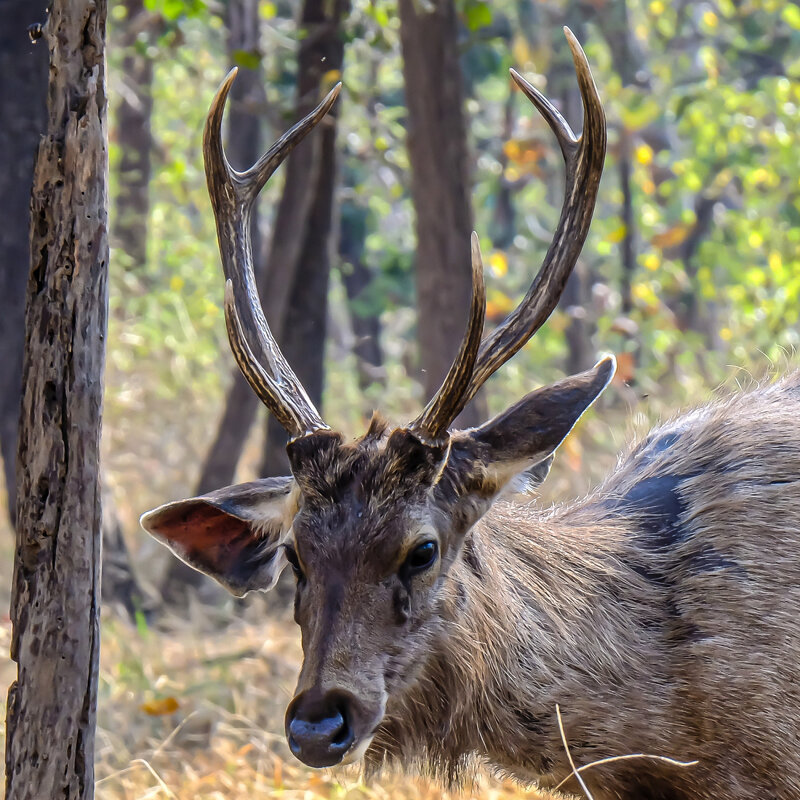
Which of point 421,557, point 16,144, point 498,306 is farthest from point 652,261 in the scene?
point 421,557

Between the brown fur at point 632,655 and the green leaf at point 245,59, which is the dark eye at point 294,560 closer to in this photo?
the brown fur at point 632,655

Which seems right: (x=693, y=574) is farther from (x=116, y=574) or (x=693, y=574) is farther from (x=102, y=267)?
(x=116, y=574)

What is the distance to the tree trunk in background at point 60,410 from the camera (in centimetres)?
289

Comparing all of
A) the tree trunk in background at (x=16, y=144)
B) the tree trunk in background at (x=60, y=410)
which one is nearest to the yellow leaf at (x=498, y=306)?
the tree trunk in background at (x=16, y=144)

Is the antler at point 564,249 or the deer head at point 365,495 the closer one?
the deer head at point 365,495

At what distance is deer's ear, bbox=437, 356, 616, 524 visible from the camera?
331cm

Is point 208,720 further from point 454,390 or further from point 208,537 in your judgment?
point 454,390

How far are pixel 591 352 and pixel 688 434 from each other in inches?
286

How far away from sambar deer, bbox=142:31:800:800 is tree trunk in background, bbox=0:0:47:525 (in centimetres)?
224

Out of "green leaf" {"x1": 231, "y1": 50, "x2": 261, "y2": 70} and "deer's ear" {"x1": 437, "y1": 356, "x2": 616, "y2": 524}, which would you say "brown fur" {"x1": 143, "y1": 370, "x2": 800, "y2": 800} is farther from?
"green leaf" {"x1": 231, "y1": 50, "x2": 261, "y2": 70}

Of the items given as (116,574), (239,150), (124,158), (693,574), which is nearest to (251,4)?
(239,150)

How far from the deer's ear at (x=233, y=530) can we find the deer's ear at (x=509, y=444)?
0.52 meters

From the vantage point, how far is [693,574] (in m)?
3.62

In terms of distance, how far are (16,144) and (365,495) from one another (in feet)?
10.3
